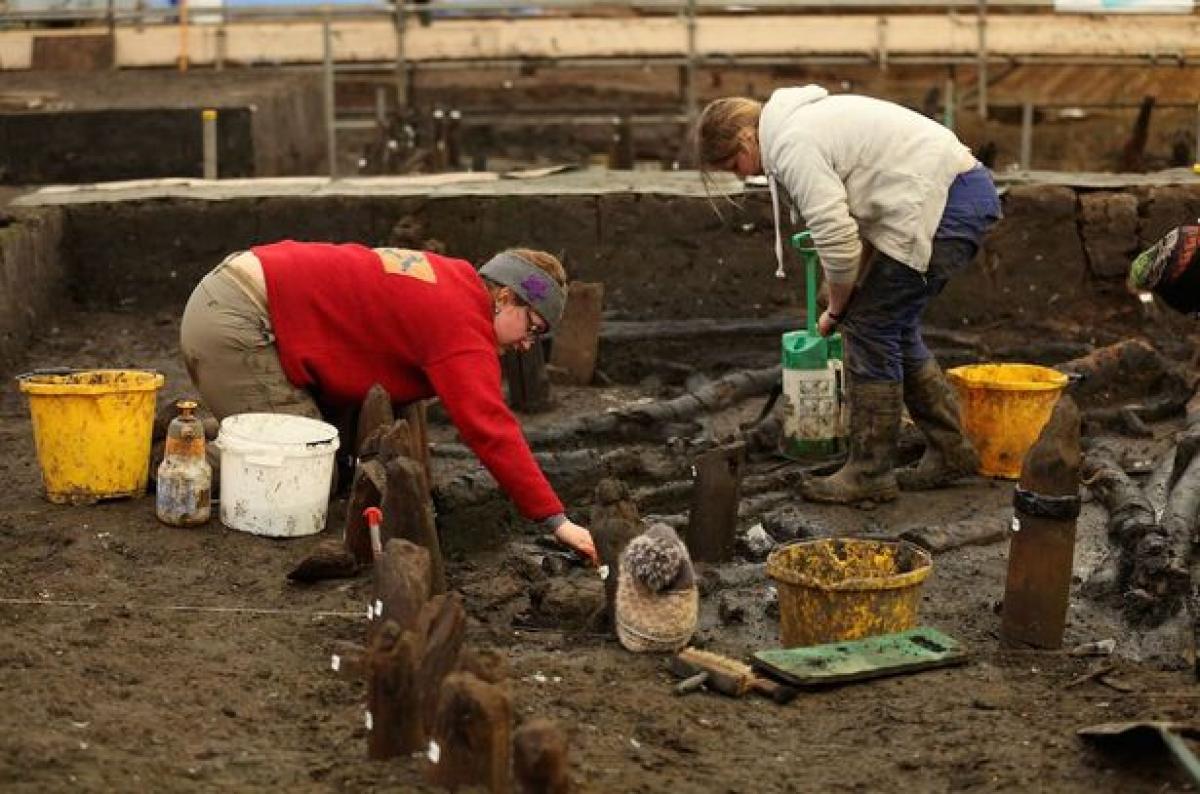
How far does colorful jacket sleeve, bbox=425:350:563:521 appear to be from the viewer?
6902mm

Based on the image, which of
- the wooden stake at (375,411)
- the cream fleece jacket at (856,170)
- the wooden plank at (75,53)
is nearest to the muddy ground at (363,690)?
the wooden stake at (375,411)

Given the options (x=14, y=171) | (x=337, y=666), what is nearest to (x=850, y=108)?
(x=337, y=666)

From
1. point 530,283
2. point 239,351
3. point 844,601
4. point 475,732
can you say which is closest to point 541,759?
point 475,732

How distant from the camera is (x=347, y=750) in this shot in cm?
519

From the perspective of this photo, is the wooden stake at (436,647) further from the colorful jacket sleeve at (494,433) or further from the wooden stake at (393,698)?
the colorful jacket sleeve at (494,433)

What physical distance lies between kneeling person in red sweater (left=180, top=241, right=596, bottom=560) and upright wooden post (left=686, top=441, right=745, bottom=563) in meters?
0.70

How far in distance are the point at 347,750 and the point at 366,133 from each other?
1679 centimetres

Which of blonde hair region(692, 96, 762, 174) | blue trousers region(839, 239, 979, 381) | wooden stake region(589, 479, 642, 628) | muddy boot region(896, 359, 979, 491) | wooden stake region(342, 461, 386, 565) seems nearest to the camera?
wooden stake region(589, 479, 642, 628)

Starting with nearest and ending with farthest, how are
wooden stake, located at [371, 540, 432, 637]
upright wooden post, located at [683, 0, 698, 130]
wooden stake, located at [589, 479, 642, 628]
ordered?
wooden stake, located at [371, 540, 432, 637], wooden stake, located at [589, 479, 642, 628], upright wooden post, located at [683, 0, 698, 130]

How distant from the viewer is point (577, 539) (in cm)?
680

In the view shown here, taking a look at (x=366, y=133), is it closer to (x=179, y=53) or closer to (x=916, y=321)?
(x=179, y=53)

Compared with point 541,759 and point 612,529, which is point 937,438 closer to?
point 612,529

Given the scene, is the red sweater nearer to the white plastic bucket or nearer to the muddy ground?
the white plastic bucket

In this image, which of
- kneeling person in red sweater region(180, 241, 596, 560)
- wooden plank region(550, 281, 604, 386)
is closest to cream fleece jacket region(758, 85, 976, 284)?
kneeling person in red sweater region(180, 241, 596, 560)
